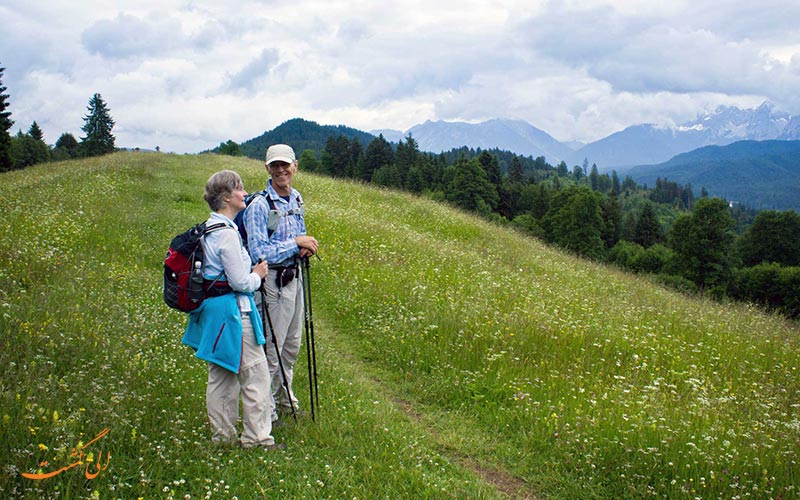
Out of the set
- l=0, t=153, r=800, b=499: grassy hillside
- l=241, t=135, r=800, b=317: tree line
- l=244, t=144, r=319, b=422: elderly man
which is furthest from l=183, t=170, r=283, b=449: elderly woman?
l=241, t=135, r=800, b=317: tree line

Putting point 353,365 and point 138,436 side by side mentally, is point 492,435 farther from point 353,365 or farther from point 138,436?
point 138,436

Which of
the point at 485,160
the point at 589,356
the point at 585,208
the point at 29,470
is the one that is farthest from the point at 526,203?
the point at 29,470

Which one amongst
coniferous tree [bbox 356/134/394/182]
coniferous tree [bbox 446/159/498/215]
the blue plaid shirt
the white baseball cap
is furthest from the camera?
coniferous tree [bbox 356/134/394/182]

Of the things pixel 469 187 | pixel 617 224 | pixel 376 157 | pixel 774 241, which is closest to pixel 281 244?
pixel 469 187

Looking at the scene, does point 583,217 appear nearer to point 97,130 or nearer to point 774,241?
point 774,241

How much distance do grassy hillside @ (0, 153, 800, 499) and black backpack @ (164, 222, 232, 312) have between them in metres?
1.16

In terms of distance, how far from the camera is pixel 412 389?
7.20 m

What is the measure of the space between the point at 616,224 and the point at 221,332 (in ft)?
309

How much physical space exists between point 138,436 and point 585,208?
63.4 meters

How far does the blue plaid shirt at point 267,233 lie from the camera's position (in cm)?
518

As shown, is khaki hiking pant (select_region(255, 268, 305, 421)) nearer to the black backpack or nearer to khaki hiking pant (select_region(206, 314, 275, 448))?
khaki hiking pant (select_region(206, 314, 275, 448))

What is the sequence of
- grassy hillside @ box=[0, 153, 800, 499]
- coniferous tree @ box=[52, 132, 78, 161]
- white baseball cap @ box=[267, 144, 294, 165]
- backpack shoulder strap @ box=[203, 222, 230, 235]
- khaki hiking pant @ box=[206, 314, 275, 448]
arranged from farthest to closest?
coniferous tree @ box=[52, 132, 78, 161]
white baseball cap @ box=[267, 144, 294, 165]
khaki hiking pant @ box=[206, 314, 275, 448]
backpack shoulder strap @ box=[203, 222, 230, 235]
grassy hillside @ box=[0, 153, 800, 499]

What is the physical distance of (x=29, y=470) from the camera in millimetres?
3541

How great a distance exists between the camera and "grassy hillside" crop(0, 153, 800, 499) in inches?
171
